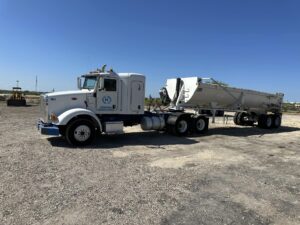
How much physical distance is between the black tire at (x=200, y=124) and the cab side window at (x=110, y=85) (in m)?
5.28

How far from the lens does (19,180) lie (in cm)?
704

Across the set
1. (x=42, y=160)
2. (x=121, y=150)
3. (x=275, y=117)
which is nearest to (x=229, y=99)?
(x=275, y=117)

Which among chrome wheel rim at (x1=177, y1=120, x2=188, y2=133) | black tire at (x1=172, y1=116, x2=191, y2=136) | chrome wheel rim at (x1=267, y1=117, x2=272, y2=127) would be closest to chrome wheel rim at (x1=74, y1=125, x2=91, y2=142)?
black tire at (x1=172, y1=116, x2=191, y2=136)

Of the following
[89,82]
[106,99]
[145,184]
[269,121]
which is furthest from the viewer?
[269,121]

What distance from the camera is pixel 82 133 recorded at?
11734 millimetres

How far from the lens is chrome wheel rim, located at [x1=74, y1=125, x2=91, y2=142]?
11.6 meters

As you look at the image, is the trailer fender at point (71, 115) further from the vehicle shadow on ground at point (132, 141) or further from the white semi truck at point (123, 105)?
the vehicle shadow on ground at point (132, 141)

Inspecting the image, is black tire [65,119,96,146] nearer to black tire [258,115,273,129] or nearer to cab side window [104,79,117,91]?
cab side window [104,79,117,91]

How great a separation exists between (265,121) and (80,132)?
1461 cm

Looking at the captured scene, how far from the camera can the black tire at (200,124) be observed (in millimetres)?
16383

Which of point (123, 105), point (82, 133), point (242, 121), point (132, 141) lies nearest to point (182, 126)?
point (132, 141)

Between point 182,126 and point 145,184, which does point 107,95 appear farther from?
point 145,184

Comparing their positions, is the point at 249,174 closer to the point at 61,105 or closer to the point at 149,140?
the point at 149,140

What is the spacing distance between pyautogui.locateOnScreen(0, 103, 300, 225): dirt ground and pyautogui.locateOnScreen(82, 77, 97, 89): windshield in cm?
252
